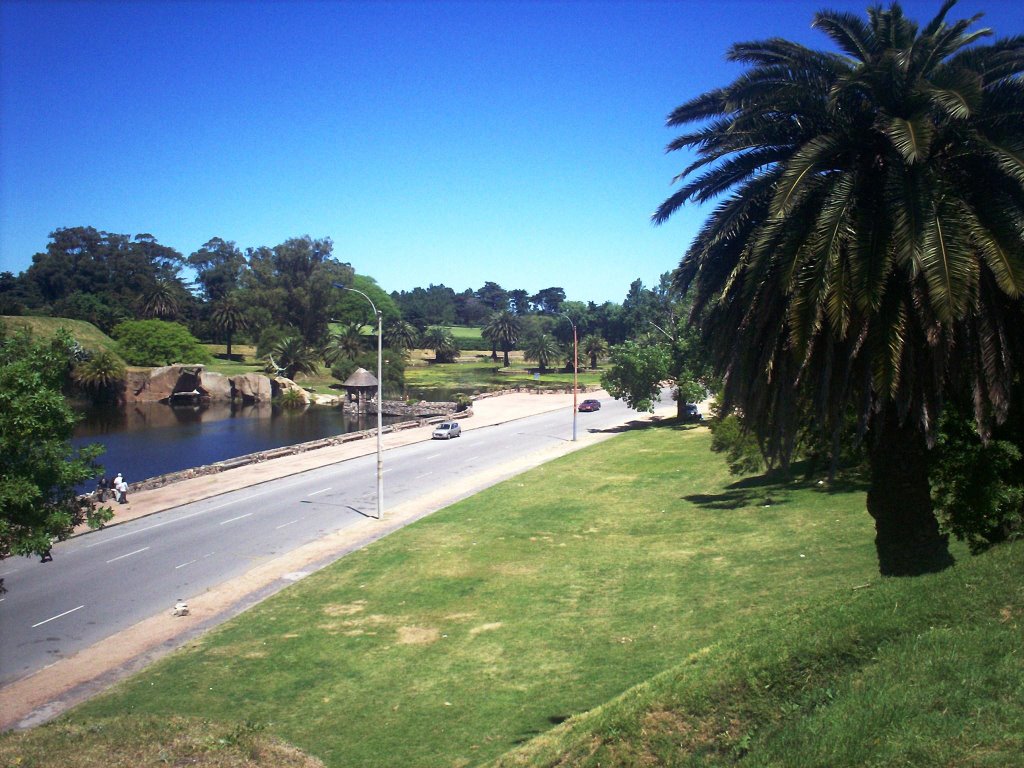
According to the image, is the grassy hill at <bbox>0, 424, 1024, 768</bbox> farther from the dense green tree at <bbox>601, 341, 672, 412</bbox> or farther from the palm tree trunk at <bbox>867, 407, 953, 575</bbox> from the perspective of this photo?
the dense green tree at <bbox>601, 341, 672, 412</bbox>

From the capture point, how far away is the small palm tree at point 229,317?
130125mm

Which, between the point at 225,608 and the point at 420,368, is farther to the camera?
the point at 420,368

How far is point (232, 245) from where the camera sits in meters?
187

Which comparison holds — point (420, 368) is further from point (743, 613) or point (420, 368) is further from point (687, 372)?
point (743, 613)

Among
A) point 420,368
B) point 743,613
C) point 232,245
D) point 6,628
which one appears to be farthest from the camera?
point 232,245

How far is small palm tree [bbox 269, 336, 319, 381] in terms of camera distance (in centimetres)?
11650

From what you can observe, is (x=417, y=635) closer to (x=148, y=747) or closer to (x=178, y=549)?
(x=148, y=747)

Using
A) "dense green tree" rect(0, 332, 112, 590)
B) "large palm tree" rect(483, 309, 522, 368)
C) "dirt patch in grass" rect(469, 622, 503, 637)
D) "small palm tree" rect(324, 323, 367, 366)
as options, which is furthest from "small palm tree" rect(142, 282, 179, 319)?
"dirt patch in grass" rect(469, 622, 503, 637)

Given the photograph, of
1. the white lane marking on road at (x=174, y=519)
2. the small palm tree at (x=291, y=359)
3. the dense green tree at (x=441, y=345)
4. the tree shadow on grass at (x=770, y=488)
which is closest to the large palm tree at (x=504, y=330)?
the dense green tree at (x=441, y=345)

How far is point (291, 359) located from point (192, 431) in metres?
41.2

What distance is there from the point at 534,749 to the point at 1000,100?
430 inches

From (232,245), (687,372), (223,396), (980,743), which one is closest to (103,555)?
(980,743)

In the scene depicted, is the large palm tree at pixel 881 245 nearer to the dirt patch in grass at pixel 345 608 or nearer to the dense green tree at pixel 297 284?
the dirt patch in grass at pixel 345 608

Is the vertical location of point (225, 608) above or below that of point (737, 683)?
below
